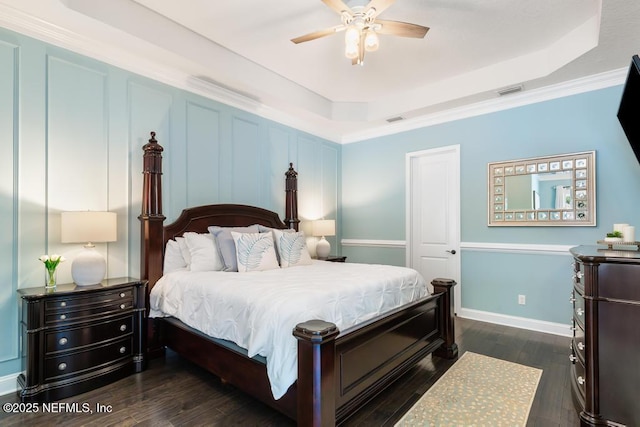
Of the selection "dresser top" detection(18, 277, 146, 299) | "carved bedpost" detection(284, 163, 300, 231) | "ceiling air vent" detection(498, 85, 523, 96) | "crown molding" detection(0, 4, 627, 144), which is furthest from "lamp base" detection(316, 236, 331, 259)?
"ceiling air vent" detection(498, 85, 523, 96)

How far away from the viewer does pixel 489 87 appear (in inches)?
149

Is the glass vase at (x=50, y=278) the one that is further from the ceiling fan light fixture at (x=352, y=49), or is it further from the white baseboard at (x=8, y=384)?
the ceiling fan light fixture at (x=352, y=49)

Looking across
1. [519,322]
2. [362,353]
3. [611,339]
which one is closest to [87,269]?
[362,353]

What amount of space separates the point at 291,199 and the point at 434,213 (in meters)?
2.09

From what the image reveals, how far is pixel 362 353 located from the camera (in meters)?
2.03

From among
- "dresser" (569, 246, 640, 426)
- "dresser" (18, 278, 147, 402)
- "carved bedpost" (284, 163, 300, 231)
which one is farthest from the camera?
"carved bedpost" (284, 163, 300, 231)

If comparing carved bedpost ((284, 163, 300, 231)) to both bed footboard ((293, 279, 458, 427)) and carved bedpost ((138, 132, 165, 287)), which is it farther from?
bed footboard ((293, 279, 458, 427))

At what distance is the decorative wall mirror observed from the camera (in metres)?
3.44

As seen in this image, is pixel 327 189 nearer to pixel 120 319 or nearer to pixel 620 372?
pixel 120 319

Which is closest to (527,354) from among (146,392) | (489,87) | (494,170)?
(494,170)

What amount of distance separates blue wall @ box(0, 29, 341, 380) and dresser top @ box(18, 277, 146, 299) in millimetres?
188

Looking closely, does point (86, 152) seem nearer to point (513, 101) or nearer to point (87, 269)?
point (87, 269)

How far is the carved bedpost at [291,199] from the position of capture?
4625mm

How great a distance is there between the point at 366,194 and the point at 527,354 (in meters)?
3.13
